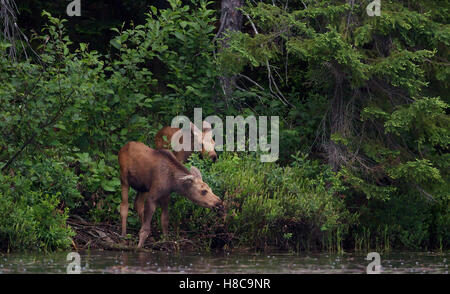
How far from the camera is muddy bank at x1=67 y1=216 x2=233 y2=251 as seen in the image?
45.5 feet

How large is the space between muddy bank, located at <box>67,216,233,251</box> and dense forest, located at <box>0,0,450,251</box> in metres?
0.09

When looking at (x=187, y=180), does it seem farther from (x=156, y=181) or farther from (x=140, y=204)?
(x=140, y=204)

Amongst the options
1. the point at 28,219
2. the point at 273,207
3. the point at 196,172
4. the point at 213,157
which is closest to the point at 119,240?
the point at 28,219

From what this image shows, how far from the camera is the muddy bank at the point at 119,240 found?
1387 centimetres

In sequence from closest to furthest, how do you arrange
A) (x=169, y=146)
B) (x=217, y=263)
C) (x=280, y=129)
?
(x=217, y=263)
(x=169, y=146)
(x=280, y=129)

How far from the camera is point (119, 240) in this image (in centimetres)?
1409

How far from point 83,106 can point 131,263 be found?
430 cm

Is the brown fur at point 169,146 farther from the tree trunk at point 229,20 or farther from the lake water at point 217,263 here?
the tree trunk at point 229,20

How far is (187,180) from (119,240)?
5.41ft

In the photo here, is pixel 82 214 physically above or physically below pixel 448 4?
below

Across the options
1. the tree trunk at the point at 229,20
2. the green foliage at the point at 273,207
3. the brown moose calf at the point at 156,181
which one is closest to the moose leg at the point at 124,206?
the brown moose calf at the point at 156,181

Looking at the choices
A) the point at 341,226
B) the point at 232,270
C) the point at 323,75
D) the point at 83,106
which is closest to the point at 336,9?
the point at 323,75

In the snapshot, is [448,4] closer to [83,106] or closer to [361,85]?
[361,85]

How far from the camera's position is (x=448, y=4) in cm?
1628
